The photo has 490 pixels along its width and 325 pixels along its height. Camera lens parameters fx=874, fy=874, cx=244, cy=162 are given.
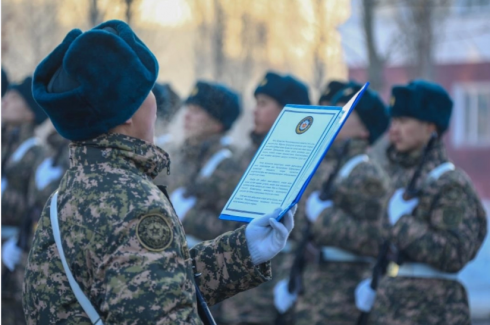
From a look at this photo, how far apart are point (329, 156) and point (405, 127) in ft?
3.04

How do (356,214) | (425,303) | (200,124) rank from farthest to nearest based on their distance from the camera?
1. (200,124)
2. (356,214)
3. (425,303)

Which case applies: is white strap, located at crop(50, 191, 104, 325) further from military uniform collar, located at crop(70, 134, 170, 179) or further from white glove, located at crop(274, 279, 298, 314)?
white glove, located at crop(274, 279, 298, 314)

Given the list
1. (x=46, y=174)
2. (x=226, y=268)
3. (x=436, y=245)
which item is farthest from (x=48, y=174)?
(x=226, y=268)

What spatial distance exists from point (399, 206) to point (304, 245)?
3.35 ft

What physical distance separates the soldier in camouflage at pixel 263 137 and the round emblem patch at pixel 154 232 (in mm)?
4203

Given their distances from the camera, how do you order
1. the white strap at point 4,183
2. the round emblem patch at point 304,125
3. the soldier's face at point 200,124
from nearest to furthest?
the round emblem patch at point 304,125 → the white strap at point 4,183 → the soldier's face at point 200,124

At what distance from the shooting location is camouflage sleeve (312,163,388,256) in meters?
5.69

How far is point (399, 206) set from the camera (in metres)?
5.13

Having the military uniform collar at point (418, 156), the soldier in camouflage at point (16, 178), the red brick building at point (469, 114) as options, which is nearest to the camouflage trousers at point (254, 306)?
the military uniform collar at point (418, 156)

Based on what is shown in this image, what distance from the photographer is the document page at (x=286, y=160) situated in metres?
2.58

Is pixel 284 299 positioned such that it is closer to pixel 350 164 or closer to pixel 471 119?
pixel 350 164

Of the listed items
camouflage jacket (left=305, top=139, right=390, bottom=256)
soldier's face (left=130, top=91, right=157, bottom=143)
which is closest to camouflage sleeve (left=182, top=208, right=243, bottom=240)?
camouflage jacket (left=305, top=139, right=390, bottom=256)

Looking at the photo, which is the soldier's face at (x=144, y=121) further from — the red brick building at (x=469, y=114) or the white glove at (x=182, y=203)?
the red brick building at (x=469, y=114)

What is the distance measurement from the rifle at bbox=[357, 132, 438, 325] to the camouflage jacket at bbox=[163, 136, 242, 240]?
146 cm
